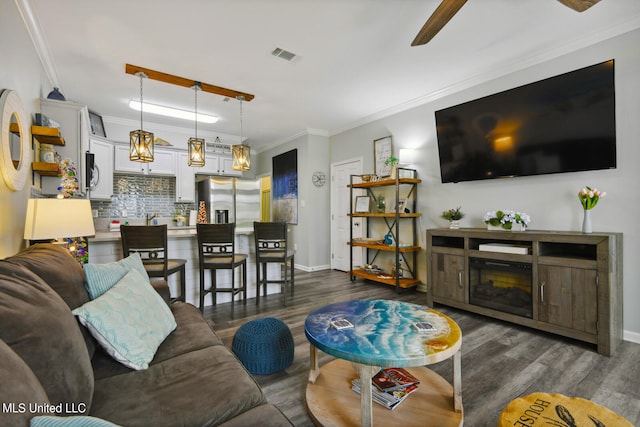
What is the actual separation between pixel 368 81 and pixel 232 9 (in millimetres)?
1842

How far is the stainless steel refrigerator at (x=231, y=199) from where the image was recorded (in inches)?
230

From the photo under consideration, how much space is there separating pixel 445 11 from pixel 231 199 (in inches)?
197

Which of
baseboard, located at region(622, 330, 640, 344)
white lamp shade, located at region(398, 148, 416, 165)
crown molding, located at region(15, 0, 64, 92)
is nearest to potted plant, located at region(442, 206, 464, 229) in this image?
white lamp shade, located at region(398, 148, 416, 165)

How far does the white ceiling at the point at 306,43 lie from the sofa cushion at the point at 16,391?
2.51 metres

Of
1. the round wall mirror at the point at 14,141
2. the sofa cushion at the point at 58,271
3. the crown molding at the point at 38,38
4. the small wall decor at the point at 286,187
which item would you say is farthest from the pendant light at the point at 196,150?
the small wall decor at the point at 286,187

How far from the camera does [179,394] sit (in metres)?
1.09

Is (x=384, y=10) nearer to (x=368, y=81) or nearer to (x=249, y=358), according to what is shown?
(x=368, y=81)

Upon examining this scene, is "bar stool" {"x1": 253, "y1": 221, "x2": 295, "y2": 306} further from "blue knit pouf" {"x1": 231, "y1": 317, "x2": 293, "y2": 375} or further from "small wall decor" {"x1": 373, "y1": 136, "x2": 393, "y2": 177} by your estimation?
"small wall decor" {"x1": 373, "y1": 136, "x2": 393, "y2": 177}

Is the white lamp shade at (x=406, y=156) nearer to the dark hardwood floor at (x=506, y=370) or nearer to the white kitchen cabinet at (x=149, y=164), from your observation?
the dark hardwood floor at (x=506, y=370)

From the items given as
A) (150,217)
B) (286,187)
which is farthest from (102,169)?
(286,187)

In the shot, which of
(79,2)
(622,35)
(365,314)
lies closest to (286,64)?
(79,2)

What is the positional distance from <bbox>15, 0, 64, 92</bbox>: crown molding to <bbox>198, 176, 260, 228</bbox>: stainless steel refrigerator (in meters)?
2.75

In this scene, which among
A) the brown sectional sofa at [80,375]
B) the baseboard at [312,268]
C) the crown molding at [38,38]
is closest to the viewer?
the brown sectional sofa at [80,375]

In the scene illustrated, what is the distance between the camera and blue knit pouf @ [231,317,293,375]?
2037 millimetres
